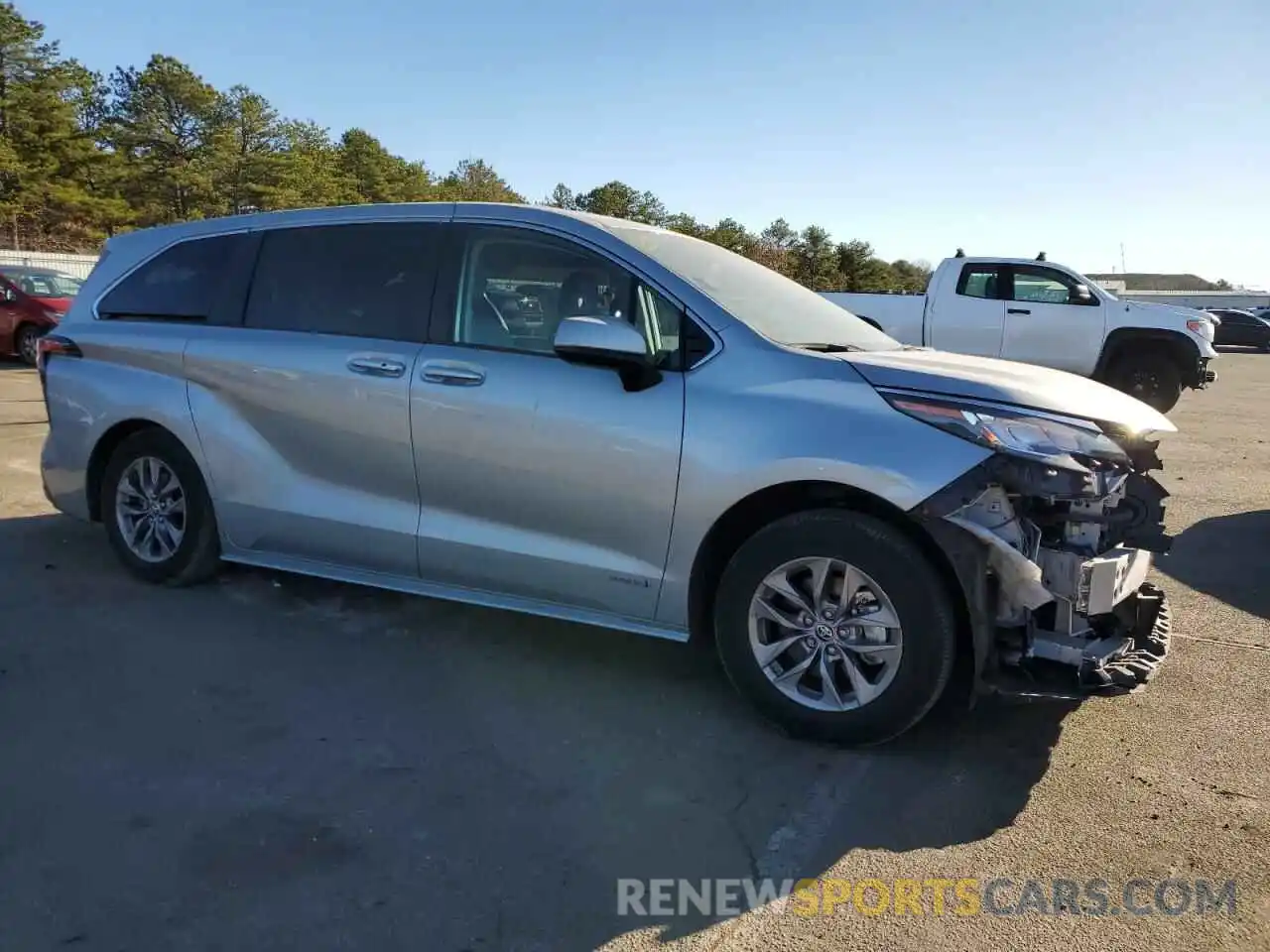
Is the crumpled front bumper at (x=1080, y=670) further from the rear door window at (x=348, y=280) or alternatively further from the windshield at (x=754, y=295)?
the rear door window at (x=348, y=280)

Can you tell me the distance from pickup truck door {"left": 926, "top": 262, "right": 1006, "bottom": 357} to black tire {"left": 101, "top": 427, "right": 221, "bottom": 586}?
35.8 ft

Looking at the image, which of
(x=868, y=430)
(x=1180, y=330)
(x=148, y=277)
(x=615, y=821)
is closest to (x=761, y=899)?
(x=615, y=821)

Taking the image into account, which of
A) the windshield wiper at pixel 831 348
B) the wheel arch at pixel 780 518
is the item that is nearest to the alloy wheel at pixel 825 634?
the wheel arch at pixel 780 518

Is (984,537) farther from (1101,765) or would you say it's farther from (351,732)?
(351,732)

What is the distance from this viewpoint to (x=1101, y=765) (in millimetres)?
3479

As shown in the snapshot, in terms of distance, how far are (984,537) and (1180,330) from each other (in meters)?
11.7

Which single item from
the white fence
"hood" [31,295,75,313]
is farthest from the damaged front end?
the white fence

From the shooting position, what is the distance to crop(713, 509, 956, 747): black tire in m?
3.33

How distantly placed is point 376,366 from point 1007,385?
2.57 meters

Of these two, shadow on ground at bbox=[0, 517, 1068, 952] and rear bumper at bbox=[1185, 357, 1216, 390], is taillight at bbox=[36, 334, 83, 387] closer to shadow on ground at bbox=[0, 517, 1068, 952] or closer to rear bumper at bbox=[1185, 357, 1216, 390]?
shadow on ground at bbox=[0, 517, 1068, 952]

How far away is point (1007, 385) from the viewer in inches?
137

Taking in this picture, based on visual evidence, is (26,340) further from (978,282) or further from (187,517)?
(978,282)

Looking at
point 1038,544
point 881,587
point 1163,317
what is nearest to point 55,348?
point 881,587

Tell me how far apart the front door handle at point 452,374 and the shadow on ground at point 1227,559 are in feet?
12.8
